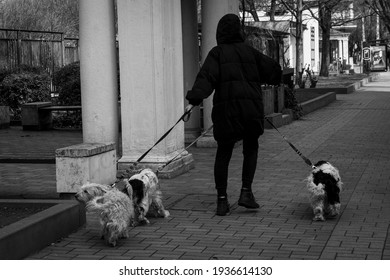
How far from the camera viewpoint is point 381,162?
12734 millimetres

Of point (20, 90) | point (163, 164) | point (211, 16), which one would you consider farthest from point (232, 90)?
point (20, 90)

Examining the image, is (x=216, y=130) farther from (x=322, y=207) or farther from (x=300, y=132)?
(x=300, y=132)

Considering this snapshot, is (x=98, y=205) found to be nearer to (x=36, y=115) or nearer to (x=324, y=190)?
(x=324, y=190)

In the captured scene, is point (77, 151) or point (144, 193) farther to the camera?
point (77, 151)

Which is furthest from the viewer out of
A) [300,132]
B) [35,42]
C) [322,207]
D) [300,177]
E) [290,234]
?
[35,42]

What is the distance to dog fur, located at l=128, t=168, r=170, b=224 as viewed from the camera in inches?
315

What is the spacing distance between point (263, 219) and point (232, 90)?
4.21ft

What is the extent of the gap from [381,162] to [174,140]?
3148 millimetres

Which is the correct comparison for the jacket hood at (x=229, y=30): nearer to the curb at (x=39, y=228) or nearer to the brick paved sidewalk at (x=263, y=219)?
the brick paved sidewalk at (x=263, y=219)

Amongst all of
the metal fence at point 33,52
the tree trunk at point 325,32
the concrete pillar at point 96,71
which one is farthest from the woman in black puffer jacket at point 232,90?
the tree trunk at point 325,32

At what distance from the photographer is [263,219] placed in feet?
27.8

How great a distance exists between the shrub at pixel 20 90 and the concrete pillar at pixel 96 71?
35.6 ft

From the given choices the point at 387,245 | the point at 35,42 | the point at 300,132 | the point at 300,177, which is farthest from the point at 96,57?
the point at 35,42

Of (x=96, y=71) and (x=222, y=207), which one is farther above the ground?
(x=96, y=71)
